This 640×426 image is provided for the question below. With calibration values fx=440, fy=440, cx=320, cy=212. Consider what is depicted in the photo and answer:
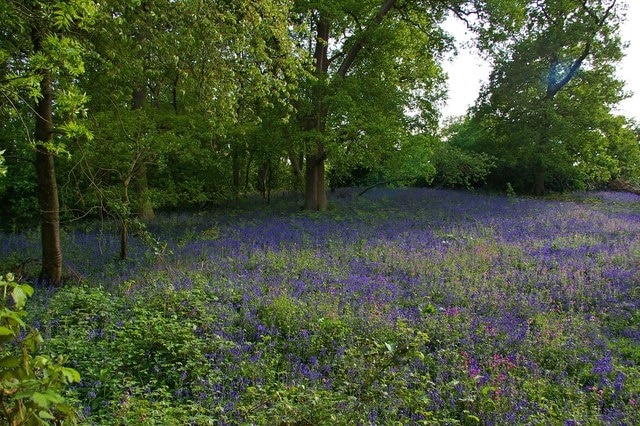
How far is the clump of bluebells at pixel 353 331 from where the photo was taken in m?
3.60

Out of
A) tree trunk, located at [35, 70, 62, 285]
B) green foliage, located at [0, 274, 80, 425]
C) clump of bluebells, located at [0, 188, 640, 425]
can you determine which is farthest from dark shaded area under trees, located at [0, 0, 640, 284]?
green foliage, located at [0, 274, 80, 425]

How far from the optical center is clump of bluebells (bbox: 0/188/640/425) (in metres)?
3.60

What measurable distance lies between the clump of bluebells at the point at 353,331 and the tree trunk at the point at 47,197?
2.15ft

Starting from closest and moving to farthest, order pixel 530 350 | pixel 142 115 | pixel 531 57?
pixel 530 350 < pixel 142 115 < pixel 531 57

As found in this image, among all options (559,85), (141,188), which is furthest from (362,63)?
(559,85)

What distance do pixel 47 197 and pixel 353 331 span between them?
5095mm

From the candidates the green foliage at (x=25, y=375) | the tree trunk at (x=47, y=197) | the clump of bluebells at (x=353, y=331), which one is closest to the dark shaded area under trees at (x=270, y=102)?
the tree trunk at (x=47, y=197)

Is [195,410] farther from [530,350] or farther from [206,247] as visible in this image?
[206,247]

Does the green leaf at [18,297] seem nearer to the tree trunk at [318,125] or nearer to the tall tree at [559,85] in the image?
the tree trunk at [318,125]

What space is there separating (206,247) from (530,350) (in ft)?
22.2

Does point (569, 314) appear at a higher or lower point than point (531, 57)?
lower

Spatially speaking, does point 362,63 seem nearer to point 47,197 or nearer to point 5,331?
point 47,197

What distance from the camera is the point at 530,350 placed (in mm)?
4715

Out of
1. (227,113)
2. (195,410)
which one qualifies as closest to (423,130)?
(227,113)
